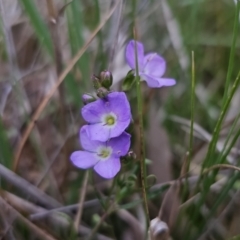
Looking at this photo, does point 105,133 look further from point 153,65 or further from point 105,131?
point 153,65

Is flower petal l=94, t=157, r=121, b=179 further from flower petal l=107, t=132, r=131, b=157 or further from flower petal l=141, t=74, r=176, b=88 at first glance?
flower petal l=141, t=74, r=176, b=88

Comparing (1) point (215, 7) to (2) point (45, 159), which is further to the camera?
(1) point (215, 7)

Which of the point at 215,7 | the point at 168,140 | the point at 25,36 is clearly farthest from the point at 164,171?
the point at 215,7

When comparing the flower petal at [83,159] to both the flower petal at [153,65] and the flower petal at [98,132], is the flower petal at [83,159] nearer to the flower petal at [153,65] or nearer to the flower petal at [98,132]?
the flower petal at [98,132]

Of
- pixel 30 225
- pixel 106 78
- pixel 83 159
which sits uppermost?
pixel 106 78

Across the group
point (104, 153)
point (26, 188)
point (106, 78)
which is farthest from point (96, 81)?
point (26, 188)

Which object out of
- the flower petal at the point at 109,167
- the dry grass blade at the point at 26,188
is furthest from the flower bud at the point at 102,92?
the dry grass blade at the point at 26,188

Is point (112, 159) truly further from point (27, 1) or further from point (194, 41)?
point (194, 41)
